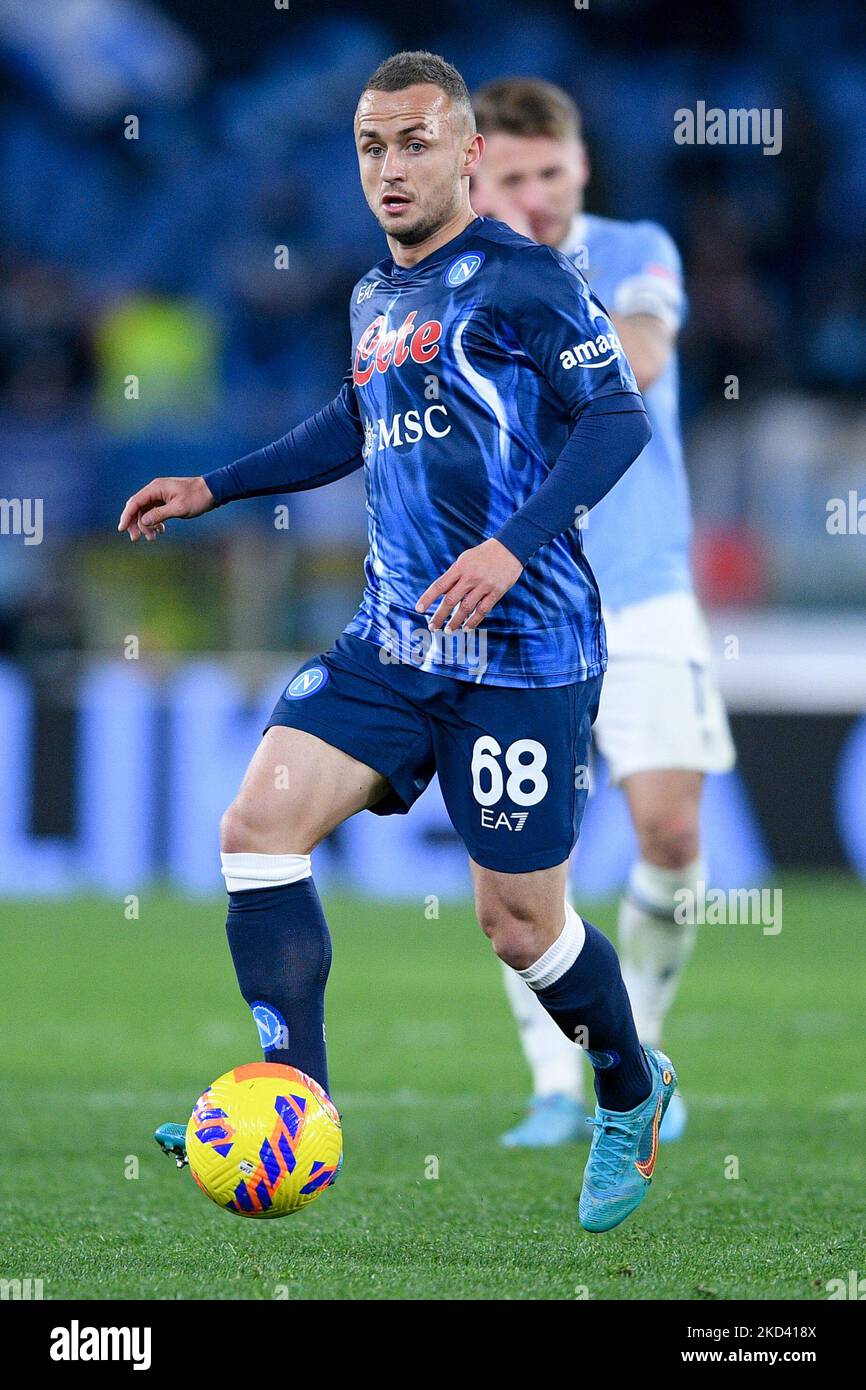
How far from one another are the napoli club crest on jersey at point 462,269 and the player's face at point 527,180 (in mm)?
1427

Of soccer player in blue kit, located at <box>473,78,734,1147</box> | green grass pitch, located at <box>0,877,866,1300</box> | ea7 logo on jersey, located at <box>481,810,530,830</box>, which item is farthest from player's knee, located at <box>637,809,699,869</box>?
ea7 logo on jersey, located at <box>481,810,530,830</box>

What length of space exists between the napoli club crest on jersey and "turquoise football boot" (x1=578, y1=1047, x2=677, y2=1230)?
166 centimetres

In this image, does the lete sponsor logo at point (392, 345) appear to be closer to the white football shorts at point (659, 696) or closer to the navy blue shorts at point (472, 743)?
the navy blue shorts at point (472, 743)

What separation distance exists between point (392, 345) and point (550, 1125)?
226 centimetres

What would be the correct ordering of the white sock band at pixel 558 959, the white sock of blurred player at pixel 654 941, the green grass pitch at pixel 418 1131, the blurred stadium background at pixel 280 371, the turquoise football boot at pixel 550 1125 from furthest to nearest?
the blurred stadium background at pixel 280 371, the white sock of blurred player at pixel 654 941, the turquoise football boot at pixel 550 1125, the white sock band at pixel 558 959, the green grass pitch at pixel 418 1131

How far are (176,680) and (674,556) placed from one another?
5684 millimetres

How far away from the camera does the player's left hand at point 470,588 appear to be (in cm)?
348

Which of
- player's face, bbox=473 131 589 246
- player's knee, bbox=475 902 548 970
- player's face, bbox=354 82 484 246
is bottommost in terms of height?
player's knee, bbox=475 902 548 970

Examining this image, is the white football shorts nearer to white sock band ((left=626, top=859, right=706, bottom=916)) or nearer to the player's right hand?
white sock band ((left=626, top=859, right=706, bottom=916))

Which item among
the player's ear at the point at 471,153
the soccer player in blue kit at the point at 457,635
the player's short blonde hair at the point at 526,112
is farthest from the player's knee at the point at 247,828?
the player's short blonde hair at the point at 526,112

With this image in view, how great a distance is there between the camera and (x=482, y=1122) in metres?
5.43

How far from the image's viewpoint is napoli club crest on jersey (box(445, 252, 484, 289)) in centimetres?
382

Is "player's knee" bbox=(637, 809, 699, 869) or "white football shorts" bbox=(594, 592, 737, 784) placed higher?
"white football shorts" bbox=(594, 592, 737, 784)
